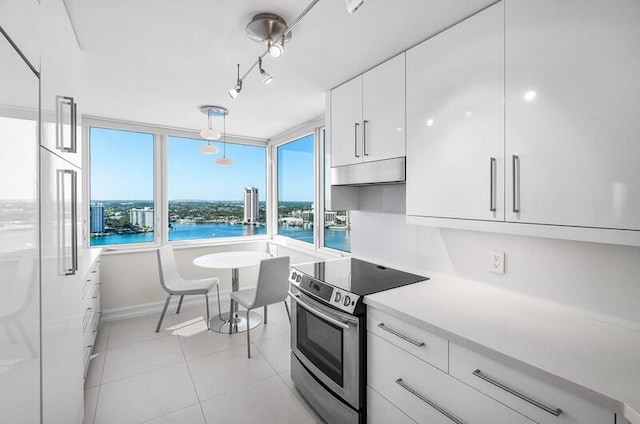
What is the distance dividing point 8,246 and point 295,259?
10.9 ft

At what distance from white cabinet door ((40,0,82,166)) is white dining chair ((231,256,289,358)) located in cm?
166

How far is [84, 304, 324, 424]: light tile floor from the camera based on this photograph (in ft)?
6.63

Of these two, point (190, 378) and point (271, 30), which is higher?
point (271, 30)

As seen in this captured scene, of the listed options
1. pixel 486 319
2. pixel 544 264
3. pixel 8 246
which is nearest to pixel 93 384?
pixel 8 246

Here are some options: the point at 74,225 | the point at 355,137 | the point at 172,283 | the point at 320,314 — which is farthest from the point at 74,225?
the point at 172,283

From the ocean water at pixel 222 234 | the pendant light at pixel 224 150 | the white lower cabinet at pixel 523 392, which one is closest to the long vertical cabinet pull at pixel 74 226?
the white lower cabinet at pixel 523 392

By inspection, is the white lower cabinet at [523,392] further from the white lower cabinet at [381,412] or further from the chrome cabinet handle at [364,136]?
the chrome cabinet handle at [364,136]

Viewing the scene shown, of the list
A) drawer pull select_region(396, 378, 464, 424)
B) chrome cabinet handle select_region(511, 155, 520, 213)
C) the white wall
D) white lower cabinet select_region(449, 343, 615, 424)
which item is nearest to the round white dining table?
the white wall

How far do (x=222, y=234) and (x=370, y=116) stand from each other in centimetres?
321

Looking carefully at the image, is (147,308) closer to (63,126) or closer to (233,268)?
(233,268)

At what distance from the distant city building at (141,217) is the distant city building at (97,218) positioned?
30 cm

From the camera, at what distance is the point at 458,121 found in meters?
1.58

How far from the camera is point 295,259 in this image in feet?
13.3

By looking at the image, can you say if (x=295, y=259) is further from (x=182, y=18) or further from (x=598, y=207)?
(x=598, y=207)
